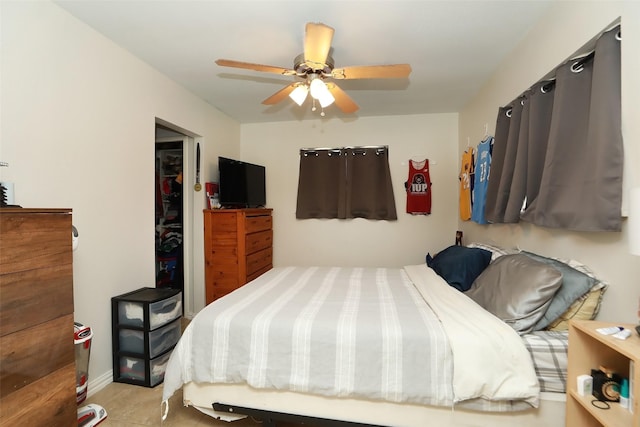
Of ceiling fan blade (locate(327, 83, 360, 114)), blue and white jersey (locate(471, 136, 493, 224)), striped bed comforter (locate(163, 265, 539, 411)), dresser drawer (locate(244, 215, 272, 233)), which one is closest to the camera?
striped bed comforter (locate(163, 265, 539, 411))

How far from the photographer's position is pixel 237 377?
1494 millimetres

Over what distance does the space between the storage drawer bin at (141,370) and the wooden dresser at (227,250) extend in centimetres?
108

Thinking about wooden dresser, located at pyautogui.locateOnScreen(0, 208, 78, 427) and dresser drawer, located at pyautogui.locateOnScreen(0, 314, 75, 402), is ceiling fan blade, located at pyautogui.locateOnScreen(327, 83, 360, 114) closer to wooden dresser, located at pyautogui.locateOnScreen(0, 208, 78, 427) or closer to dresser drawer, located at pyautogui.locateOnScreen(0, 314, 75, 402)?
wooden dresser, located at pyautogui.locateOnScreen(0, 208, 78, 427)

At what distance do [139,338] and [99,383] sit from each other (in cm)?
38

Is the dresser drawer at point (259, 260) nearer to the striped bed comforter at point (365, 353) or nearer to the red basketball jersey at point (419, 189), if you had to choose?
the striped bed comforter at point (365, 353)

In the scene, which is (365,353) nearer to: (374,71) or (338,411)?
(338,411)

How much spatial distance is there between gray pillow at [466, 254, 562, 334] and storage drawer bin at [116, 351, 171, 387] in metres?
2.23

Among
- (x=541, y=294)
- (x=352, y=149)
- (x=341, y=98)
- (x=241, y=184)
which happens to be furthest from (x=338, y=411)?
(x=352, y=149)

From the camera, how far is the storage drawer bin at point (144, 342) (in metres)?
2.05

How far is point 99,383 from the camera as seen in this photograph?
6.63 ft

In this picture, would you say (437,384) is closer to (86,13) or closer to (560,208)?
(560,208)

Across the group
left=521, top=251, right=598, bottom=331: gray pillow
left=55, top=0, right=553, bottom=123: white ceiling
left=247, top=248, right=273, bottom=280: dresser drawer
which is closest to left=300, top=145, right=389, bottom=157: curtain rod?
left=55, top=0, right=553, bottom=123: white ceiling

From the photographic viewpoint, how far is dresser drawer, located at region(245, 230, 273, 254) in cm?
327

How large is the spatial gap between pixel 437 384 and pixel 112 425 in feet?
5.97
